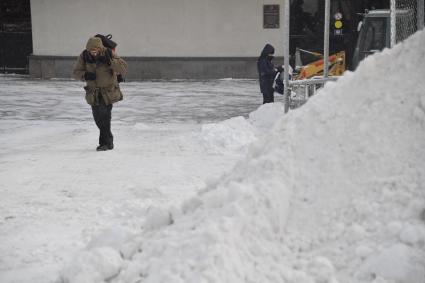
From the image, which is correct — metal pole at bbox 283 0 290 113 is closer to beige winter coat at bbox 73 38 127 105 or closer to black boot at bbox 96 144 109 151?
beige winter coat at bbox 73 38 127 105

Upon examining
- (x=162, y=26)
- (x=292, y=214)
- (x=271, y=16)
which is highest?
(x=271, y=16)

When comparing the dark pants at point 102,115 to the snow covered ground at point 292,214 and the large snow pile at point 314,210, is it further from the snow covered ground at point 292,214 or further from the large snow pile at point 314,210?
the large snow pile at point 314,210

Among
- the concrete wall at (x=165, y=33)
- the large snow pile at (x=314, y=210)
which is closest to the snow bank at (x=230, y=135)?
the large snow pile at (x=314, y=210)

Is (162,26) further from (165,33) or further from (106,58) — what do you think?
(106,58)

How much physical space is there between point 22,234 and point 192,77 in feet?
53.1

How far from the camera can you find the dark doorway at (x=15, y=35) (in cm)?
2261

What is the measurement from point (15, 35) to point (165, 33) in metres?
5.84

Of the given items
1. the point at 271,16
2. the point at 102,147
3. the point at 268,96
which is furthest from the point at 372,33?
the point at 271,16

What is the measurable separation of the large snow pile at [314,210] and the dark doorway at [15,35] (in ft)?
65.4

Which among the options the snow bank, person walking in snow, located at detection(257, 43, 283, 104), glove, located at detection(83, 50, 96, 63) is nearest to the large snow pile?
the snow bank

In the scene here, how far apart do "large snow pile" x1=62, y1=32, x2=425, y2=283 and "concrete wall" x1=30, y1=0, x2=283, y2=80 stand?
1664 cm

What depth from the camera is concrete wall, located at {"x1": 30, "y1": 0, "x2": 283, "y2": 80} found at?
20969 mm

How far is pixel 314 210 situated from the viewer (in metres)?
3.89

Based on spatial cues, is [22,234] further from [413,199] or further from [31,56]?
[31,56]
